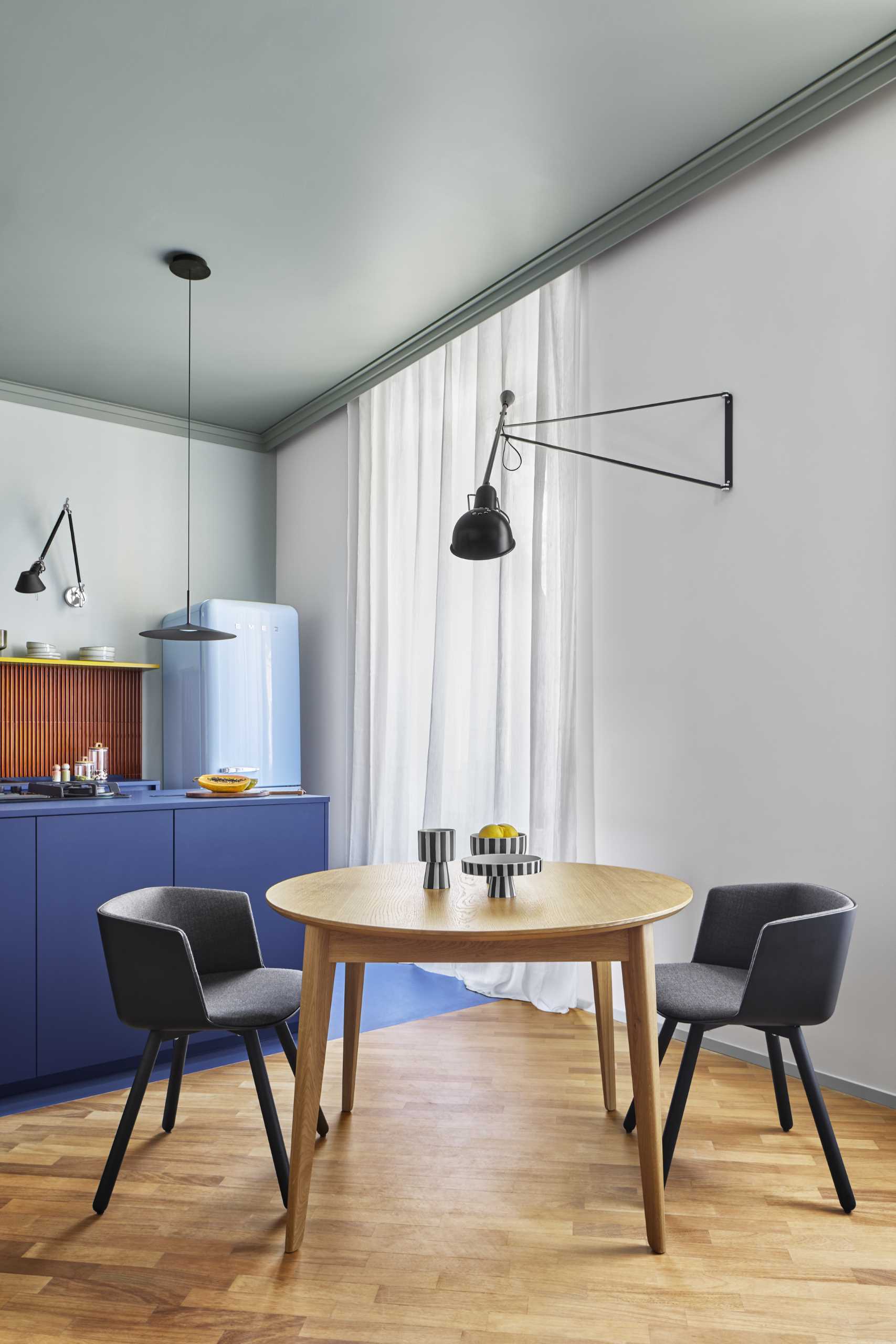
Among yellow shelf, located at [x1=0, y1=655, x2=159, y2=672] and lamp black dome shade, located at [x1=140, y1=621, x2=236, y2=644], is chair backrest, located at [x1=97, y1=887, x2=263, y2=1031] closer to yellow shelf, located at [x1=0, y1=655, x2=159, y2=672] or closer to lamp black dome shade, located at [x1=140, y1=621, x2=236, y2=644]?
lamp black dome shade, located at [x1=140, y1=621, x2=236, y2=644]

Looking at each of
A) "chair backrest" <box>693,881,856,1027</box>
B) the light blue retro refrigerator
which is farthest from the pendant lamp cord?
"chair backrest" <box>693,881,856,1027</box>

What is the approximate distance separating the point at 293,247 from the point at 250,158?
0.61m

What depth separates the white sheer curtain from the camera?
148 inches

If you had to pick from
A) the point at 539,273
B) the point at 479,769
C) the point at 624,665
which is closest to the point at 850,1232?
the point at 624,665

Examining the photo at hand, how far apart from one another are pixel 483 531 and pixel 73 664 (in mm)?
3459

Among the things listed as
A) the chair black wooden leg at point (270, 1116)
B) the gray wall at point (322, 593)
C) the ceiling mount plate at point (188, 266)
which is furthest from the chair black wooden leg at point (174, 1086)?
the ceiling mount plate at point (188, 266)

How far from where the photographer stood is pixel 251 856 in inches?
130

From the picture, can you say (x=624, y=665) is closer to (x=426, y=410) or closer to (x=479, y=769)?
(x=479, y=769)

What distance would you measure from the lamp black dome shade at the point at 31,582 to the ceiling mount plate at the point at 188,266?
183 cm

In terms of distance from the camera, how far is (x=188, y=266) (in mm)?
3896

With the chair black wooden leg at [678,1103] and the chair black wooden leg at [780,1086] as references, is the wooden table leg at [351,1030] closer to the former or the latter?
the chair black wooden leg at [678,1103]

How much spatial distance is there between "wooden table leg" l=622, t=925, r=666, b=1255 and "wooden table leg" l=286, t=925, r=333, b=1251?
0.05 meters

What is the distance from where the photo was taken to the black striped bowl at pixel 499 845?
2471 millimetres

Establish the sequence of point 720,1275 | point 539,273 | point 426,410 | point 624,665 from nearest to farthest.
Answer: point 720,1275
point 624,665
point 539,273
point 426,410
